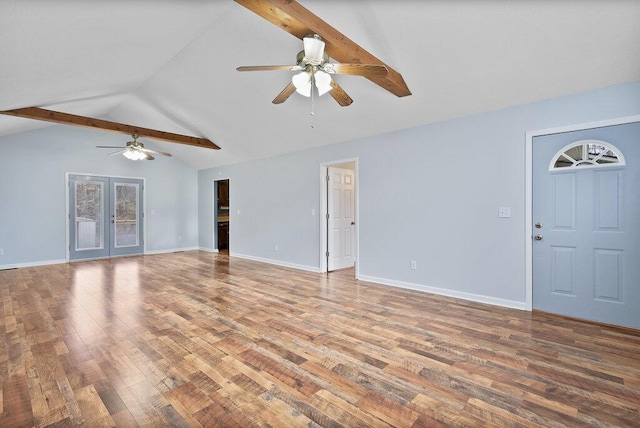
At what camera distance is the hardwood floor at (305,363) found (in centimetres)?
182

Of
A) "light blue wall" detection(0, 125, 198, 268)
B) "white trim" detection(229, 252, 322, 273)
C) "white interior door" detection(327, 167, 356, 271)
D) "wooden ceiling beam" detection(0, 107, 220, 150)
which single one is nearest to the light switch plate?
"white interior door" detection(327, 167, 356, 271)

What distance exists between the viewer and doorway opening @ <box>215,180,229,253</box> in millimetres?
8969

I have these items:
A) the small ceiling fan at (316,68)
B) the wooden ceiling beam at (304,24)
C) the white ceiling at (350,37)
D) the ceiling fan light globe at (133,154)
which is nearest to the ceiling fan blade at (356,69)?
the small ceiling fan at (316,68)

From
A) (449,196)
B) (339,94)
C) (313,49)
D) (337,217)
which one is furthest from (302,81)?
(337,217)

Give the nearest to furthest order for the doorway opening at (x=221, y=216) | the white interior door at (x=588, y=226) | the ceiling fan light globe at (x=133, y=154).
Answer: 1. the white interior door at (x=588, y=226)
2. the ceiling fan light globe at (x=133, y=154)
3. the doorway opening at (x=221, y=216)

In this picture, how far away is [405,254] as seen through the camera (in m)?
4.68

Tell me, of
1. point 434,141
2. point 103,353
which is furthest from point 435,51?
point 103,353

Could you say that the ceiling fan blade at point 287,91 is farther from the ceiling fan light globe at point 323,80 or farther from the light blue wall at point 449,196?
the light blue wall at point 449,196

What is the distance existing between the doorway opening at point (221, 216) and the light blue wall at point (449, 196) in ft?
12.3

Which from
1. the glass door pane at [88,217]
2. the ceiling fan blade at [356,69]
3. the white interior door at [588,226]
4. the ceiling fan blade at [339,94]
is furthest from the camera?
the glass door pane at [88,217]

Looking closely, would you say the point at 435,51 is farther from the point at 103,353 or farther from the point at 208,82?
the point at 103,353

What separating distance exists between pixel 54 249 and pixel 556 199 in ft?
31.6

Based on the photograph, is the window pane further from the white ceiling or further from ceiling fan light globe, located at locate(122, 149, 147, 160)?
the white ceiling

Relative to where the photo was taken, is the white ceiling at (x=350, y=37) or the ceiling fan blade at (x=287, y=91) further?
the ceiling fan blade at (x=287, y=91)
